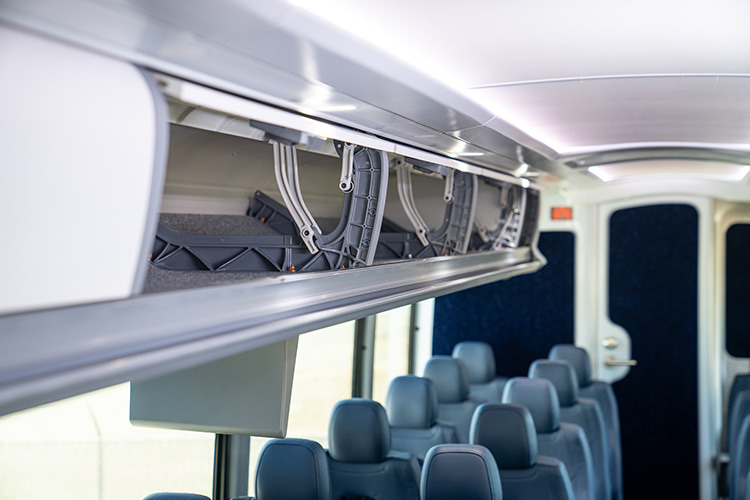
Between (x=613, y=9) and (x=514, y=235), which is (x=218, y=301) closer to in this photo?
(x=613, y=9)

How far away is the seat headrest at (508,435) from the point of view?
3.50m

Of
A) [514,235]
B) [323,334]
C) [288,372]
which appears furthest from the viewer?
[514,235]

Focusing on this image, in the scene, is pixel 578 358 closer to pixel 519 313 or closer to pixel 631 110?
pixel 519 313

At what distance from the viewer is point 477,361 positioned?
6.17 metres

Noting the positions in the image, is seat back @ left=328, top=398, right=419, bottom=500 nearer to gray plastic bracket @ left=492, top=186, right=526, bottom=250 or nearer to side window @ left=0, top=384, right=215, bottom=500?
side window @ left=0, top=384, right=215, bottom=500

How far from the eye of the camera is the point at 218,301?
1.73 meters

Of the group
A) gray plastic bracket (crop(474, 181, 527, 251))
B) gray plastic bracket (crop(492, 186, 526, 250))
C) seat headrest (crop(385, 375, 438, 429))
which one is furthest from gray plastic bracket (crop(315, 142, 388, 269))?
gray plastic bracket (crop(492, 186, 526, 250))

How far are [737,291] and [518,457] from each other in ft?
14.6

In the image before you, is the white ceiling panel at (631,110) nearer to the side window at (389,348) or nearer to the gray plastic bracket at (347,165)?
the gray plastic bracket at (347,165)

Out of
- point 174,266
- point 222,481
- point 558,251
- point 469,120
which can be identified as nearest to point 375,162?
point 469,120

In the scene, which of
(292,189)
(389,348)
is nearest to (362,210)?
(292,189)

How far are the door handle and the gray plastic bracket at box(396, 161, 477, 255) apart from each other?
315 centimetres

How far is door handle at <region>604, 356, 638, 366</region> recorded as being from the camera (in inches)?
256

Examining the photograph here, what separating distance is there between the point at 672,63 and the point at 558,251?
4561 millimetres
